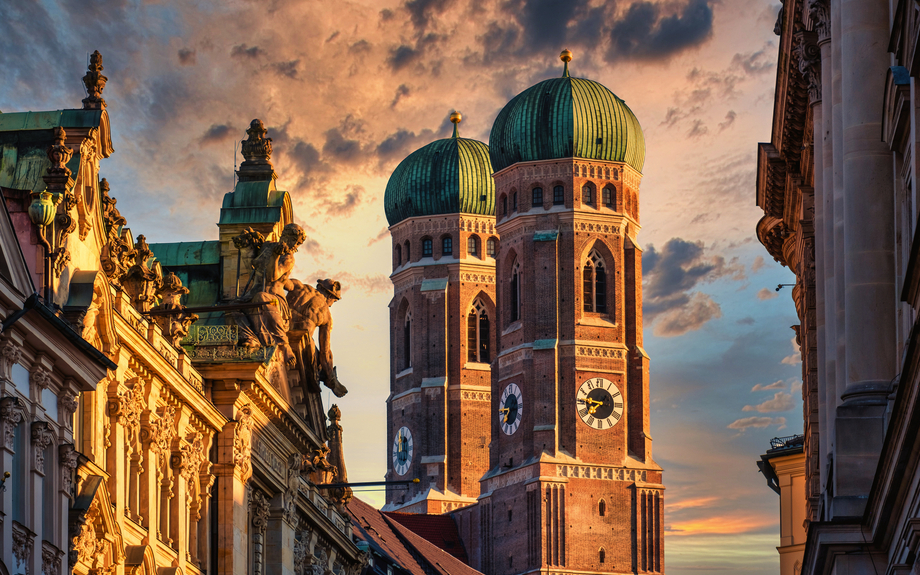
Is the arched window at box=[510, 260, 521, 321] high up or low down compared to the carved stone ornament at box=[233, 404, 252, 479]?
up

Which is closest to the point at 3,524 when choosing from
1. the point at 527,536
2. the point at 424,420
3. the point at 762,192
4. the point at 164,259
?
the point at 164,259

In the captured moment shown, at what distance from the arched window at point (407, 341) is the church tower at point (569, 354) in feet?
52.0

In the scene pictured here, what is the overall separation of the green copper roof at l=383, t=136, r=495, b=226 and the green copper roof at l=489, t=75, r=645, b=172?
56.0 feet

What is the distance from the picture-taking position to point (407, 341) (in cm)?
16775

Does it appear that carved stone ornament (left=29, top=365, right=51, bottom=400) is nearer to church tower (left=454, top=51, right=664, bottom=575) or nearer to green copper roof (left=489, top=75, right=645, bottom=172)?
church tower (left=454, top=51, right=664, bottom=575)

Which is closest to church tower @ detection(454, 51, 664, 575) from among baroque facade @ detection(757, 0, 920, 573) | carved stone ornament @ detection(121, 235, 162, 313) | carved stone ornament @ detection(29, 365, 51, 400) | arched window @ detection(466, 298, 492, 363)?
arched window @ detection(466, 298, 492, 363)

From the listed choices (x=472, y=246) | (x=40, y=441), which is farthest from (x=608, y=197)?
(x=40, y=441)

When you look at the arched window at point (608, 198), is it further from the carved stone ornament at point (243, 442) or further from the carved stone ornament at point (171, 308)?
the carved stone ornament at point (171, 308)

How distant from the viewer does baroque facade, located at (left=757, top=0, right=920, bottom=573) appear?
2334 centimetres

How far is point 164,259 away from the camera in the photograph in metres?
49.3

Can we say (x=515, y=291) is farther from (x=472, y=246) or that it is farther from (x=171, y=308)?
(x=171, y=308)

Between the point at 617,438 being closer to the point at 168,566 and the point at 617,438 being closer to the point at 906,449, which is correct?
the point at 168,566

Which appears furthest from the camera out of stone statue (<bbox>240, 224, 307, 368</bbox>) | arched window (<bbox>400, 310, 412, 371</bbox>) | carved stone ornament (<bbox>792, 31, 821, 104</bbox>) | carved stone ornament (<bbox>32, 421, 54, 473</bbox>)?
arched window (<bbox>400, 310, 412, 371</bbox>)

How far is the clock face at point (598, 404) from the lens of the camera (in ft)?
474
